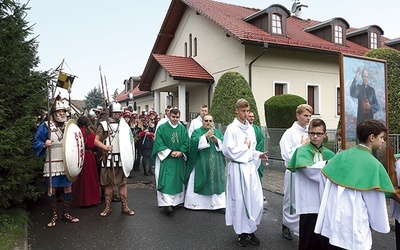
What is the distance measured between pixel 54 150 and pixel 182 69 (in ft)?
47.0

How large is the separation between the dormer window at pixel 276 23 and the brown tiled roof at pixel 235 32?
566 millimetres

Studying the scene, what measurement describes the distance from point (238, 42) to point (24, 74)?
1314 cm

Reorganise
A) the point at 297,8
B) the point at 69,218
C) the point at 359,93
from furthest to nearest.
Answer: the point at 297,8 → the point at 69,218 → the point at 359,93

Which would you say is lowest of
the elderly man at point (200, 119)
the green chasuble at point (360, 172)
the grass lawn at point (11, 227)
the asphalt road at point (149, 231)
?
the asphalt road at point (149, 231)

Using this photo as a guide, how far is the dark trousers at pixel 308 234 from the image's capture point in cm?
401

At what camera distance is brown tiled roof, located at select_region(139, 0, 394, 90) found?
1712cm

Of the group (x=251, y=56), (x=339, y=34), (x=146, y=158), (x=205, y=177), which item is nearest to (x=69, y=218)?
(x=205, y=177)

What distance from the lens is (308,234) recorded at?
4.05 meters

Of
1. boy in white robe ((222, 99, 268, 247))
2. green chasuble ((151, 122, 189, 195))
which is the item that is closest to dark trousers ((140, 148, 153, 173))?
green chasuble ((151, 122, 189, 195))

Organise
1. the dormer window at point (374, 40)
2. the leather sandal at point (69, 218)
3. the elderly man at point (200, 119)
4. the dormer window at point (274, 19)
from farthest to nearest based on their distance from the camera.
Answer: the dormer window at point (374, 40)
the dormer window at point (274, 19)
the elderly man at point (200, 119)
the leather sandal at point (69, 218)

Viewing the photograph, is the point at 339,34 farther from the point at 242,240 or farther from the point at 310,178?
the point at 310,178

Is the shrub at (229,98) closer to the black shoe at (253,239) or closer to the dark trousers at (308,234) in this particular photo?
the black shoe at (253,239)

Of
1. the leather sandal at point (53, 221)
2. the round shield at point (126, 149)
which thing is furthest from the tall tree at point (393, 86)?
the leather sandal at point (53, 221)

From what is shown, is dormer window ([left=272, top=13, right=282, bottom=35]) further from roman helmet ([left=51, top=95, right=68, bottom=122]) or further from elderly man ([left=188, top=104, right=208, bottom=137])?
roman helmet ([left=51, top=95, right=68, bottom=122])
